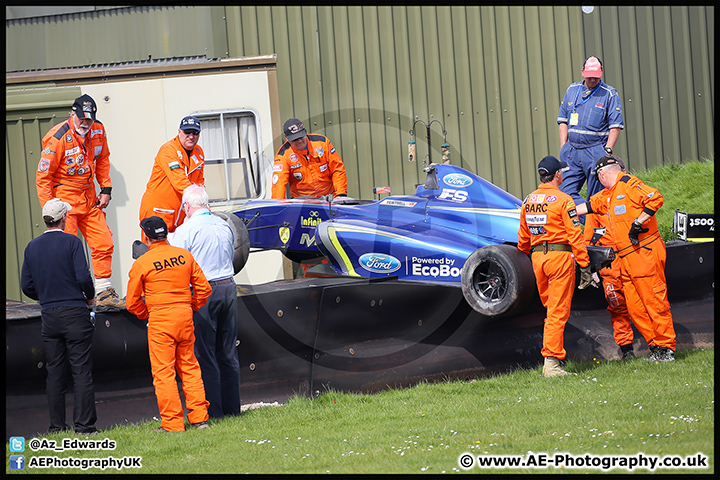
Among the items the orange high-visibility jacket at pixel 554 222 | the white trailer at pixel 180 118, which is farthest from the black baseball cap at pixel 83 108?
the orange high-visibility jacket at pixel 554 222

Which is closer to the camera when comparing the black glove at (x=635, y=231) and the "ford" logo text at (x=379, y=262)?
the black glove at (x=635, y=231)

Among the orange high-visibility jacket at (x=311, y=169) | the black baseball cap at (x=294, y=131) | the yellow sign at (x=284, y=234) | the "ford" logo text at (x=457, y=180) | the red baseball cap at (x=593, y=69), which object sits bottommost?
the yellow sign at (x=284, y=234)

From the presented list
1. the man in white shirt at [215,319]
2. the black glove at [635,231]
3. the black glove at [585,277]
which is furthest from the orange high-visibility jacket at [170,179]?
the black glove at [635,231]

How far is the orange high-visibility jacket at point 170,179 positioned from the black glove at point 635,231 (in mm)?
4186

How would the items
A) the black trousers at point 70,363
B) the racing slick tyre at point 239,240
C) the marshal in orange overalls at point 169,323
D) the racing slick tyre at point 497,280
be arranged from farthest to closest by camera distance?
the racing slick tyre at point 239,240, the racing slick tyre at point 497,280, the black trousers at point 70,363, the marshal in orange overalls at point 169,323

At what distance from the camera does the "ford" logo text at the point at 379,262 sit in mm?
7344

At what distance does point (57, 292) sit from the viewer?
616cm

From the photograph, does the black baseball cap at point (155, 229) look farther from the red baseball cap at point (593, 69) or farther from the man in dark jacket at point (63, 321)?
the red baseball cap at point (593, 69)

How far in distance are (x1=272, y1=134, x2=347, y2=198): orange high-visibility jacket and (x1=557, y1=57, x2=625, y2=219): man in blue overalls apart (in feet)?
8.27

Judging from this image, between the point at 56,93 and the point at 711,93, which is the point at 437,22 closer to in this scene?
the point at 711,93

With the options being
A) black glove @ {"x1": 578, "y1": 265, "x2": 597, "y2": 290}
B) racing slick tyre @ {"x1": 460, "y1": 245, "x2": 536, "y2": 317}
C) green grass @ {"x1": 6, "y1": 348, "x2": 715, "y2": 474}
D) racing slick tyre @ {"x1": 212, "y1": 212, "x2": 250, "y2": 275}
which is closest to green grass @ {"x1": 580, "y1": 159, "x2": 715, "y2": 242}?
black glove @ {"x1": 578, "y1": 265, "x2": 597, "y2": 290}

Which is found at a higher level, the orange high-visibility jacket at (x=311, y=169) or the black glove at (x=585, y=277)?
the orange high-visibility jacket at (x=311, y=169)

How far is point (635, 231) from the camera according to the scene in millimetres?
7047

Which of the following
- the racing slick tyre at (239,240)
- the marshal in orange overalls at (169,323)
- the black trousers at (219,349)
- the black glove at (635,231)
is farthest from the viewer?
the racing slick tyre at (239,240)
